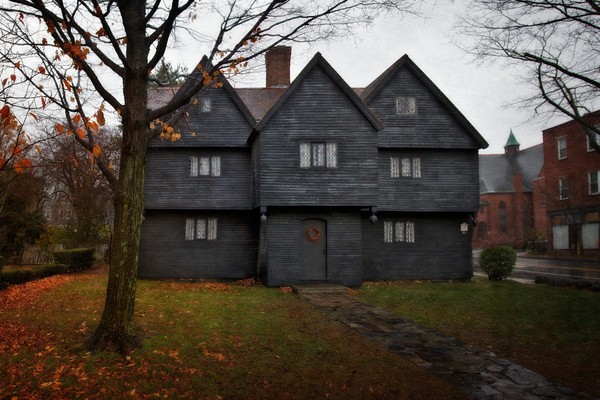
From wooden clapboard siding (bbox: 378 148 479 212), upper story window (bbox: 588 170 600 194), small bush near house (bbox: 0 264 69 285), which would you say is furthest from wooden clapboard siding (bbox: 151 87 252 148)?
upper story window (bbox: 588 170 600 194)

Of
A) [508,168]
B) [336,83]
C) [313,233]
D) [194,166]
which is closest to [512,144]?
[508,168]

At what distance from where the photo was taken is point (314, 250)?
19.5m

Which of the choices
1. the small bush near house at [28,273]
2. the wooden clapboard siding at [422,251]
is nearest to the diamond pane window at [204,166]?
the wooden clapboard siding at [422,251]

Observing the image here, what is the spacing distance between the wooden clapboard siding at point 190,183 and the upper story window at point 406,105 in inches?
319

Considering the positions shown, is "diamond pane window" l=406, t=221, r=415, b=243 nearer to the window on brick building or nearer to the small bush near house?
the small bush near house

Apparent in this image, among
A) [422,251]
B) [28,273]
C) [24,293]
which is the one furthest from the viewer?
[422,251]

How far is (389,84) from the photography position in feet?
72.1

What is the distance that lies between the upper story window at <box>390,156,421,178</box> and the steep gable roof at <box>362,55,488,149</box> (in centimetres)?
291

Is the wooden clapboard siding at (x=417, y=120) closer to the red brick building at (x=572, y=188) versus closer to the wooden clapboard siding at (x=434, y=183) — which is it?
the wooden clapboard siding at (x=434, y=183)

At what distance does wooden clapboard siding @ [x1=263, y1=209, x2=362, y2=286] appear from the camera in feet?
62.5

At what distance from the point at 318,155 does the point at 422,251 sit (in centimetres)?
759

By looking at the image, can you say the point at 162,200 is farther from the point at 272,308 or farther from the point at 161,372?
the point at 161,372

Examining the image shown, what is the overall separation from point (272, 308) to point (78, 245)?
82.9 ft

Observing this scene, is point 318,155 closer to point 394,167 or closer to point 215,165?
point 394,167
